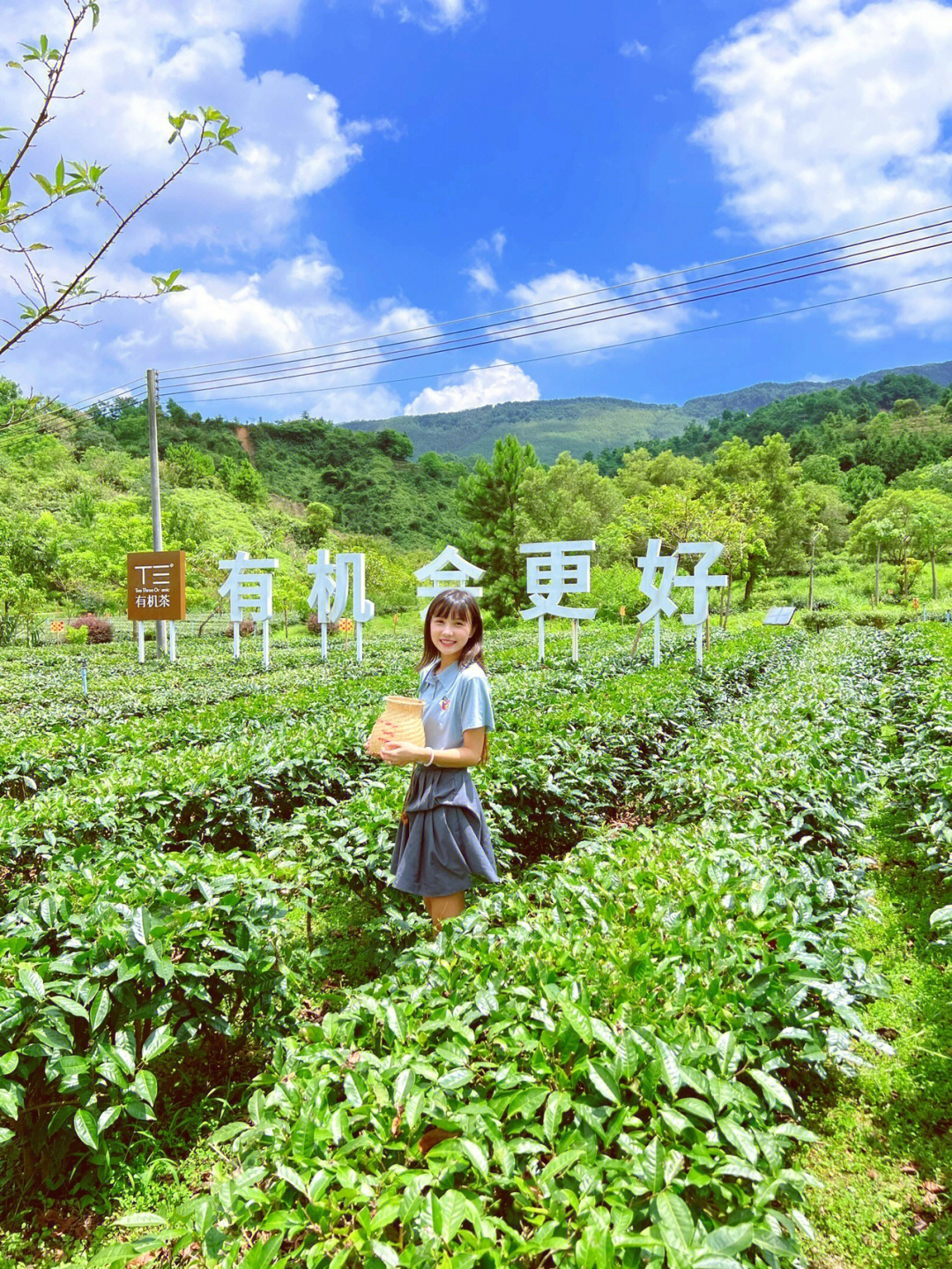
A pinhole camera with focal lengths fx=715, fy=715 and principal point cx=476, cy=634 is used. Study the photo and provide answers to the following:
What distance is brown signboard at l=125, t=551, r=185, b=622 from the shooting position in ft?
43.6

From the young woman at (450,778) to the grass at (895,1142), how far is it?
134 centimetres

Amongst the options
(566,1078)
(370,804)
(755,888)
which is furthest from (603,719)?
(566,1078)

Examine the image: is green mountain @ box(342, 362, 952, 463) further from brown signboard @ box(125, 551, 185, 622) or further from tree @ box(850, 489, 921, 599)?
brown signboard @ box(125, 551, 185, 622)

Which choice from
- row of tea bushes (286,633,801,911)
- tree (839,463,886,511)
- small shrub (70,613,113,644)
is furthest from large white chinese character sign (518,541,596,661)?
tree (839,463,886,511)

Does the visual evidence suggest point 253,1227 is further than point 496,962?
No

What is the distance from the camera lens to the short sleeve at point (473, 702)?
2584 mm

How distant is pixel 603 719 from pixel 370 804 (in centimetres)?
239

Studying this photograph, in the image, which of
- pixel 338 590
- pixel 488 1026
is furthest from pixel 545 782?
pixel 338 590

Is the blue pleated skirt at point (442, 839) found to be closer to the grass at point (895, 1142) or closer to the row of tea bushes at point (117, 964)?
the row of tea bushes at point (117, 964)

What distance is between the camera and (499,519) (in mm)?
28703

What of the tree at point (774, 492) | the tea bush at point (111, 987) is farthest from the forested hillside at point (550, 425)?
the tea bush at point (111, 987)

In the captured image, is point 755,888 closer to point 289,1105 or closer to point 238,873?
point 289,1105

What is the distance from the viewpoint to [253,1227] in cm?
123

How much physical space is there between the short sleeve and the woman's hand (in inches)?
9.5
